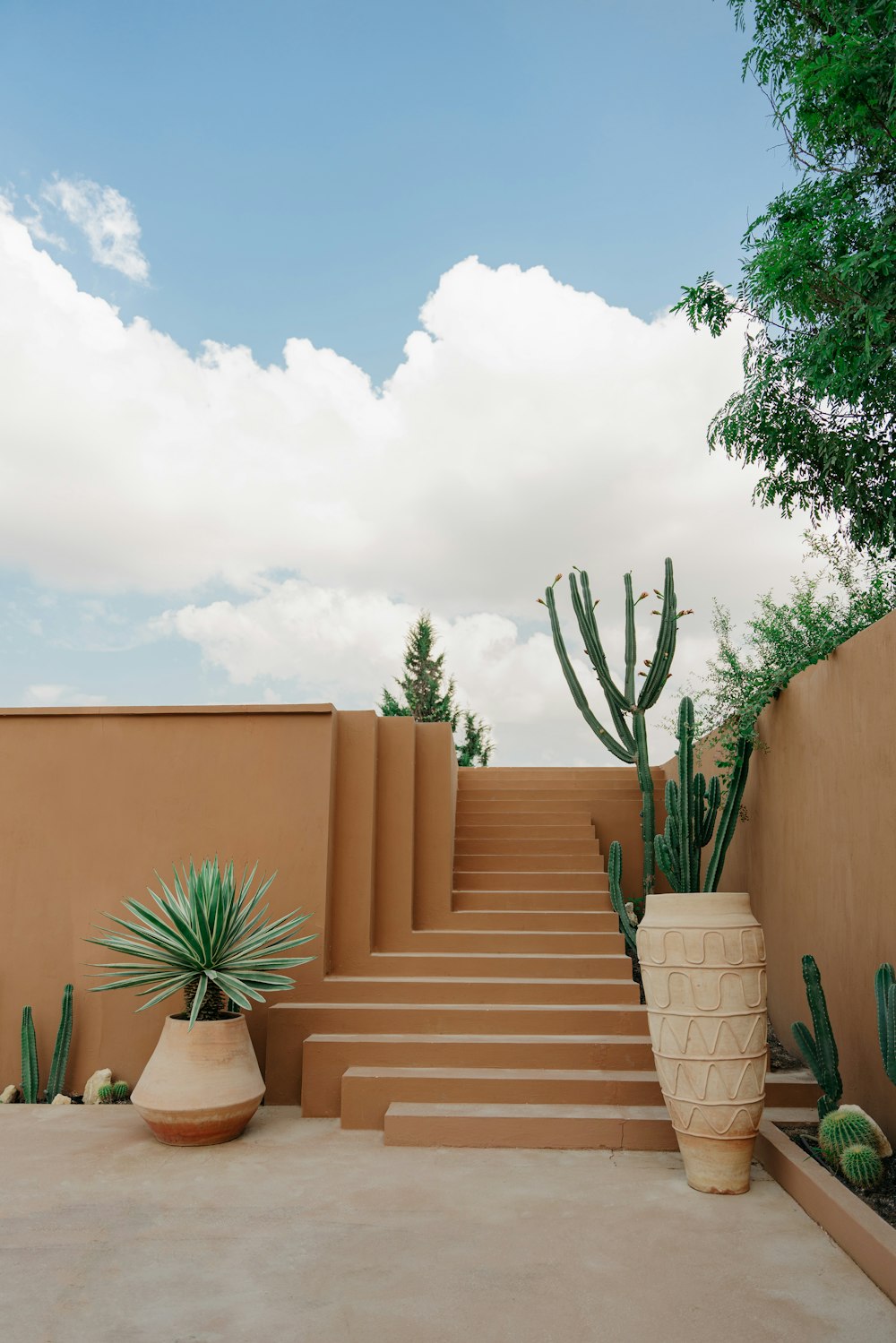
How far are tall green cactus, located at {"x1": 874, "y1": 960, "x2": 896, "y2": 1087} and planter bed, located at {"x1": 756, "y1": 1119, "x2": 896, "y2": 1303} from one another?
464mm

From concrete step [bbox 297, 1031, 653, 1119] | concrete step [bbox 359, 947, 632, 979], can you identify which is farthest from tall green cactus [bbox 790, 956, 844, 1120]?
concrete step [bbox 359, 947, 632, 979]

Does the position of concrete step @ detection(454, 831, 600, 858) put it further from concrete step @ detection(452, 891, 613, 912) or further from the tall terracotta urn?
the tall terracotta urn

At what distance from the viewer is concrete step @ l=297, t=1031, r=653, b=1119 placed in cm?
476

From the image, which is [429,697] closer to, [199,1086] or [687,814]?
[687,814]

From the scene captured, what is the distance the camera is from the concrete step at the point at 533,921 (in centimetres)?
606

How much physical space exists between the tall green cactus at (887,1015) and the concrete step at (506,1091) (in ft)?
4.74

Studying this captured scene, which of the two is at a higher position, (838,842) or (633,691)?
(633,691)

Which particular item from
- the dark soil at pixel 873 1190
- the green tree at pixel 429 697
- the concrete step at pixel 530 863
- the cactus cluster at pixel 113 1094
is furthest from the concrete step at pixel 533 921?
the green tree at pixel 429 697

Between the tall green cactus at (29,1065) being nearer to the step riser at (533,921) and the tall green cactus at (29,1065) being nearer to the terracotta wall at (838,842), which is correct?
the step riser at (533,921)

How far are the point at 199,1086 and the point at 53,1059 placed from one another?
60.3 inches

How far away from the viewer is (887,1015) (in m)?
3.25

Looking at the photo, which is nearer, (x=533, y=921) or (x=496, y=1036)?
(x=496, y=1036)

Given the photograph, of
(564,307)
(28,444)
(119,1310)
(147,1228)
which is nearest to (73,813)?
(147,1228)

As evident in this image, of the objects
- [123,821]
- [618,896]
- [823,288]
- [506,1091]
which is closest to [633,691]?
[618,896]
